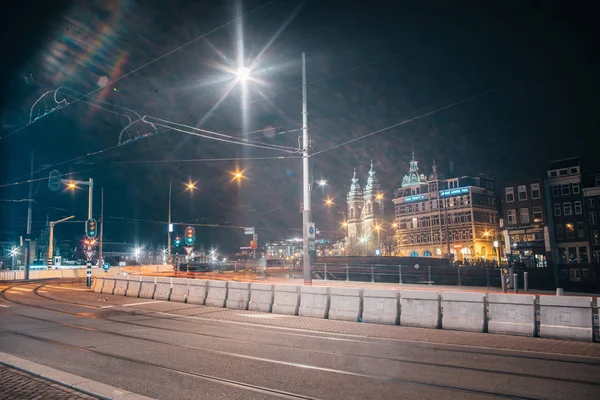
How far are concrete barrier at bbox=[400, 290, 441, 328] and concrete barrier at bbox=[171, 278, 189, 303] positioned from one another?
33.5 ft

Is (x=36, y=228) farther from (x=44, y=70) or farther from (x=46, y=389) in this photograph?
(x=46, y=389)

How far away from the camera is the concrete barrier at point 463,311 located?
11.6m

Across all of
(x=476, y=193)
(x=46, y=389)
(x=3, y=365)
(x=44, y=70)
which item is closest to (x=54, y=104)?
(x=44, y=70)

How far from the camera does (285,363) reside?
786cm

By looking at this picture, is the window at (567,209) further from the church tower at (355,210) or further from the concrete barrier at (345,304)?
the church tower at (355,210)

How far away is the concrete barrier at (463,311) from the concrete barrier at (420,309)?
8.7 inches

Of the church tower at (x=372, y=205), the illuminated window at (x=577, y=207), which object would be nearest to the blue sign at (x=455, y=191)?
the illuminated window at (x=577, y=207)

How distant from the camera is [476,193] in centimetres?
8312

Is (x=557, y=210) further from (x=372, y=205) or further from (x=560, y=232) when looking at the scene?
(x=372, y=205)

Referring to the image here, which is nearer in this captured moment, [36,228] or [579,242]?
→ [579,242]

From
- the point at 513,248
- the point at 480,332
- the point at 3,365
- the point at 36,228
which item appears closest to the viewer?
the point at 3,365

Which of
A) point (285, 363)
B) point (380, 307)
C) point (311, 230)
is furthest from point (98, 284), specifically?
point (285, 363)

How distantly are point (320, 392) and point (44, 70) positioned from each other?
20980 millimetres

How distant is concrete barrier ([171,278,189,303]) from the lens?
1886cm
